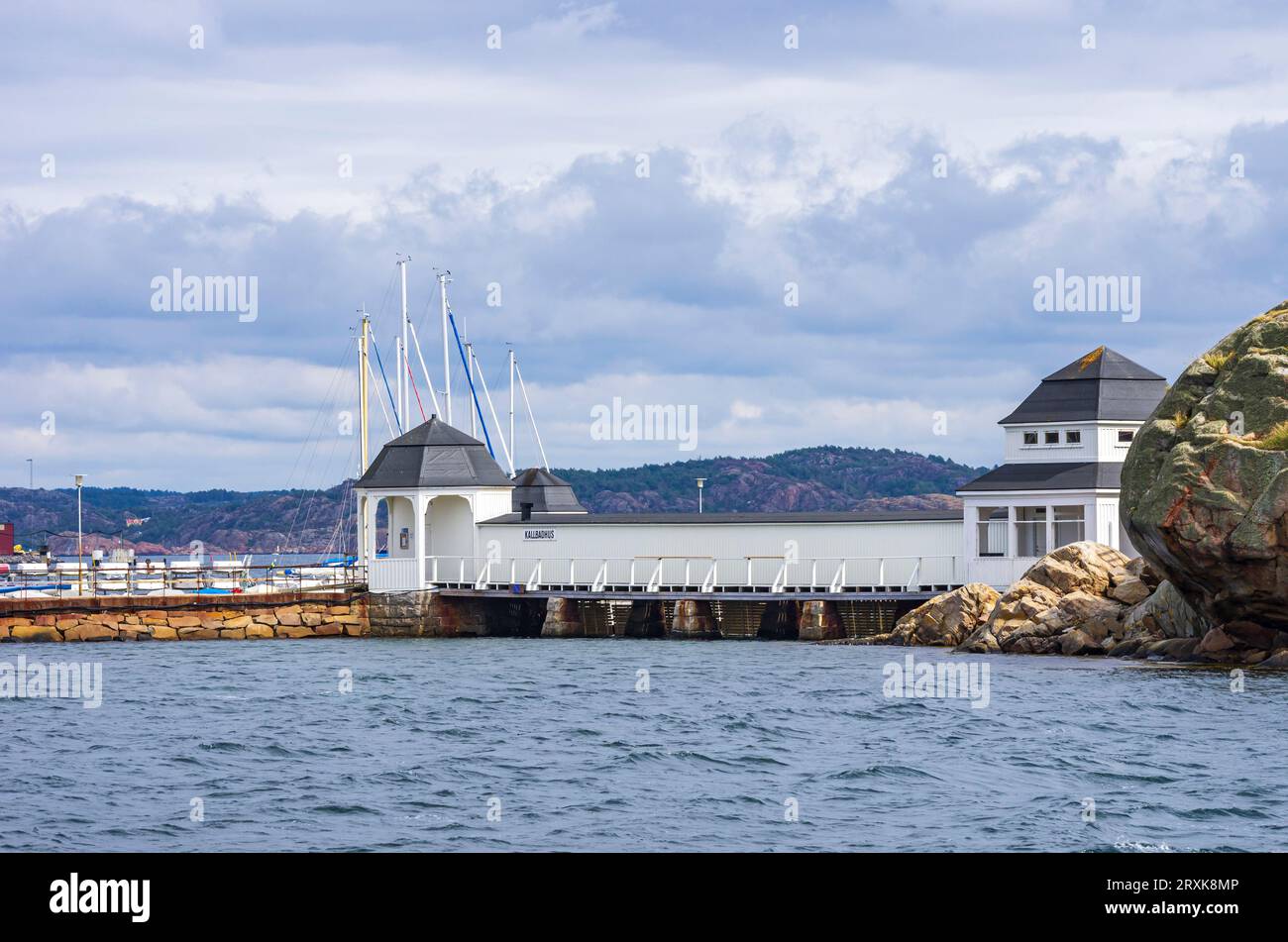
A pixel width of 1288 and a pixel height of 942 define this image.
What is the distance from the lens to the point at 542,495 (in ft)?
195

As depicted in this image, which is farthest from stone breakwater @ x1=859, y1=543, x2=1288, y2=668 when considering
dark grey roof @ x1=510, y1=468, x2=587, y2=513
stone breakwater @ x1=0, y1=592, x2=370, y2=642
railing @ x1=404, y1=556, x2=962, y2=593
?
stone breakwater @ x1=0, y1=592, x2=370, y2=642

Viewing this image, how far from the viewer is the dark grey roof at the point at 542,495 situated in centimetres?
5922

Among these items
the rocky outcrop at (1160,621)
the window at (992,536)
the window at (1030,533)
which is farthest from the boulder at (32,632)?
the rocky outcrop at (1160,621)

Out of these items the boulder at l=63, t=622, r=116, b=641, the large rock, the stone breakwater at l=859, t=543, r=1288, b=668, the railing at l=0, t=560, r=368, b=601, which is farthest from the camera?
the railing at l=0, t=560, r=368, b=601

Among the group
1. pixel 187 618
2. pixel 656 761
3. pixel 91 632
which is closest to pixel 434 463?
pixel 187 618

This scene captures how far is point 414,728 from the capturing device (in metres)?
30.2

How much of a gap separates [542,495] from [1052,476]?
19190 millimetres

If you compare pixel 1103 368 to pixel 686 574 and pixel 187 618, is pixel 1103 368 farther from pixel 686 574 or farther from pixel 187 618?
pixel 187 618

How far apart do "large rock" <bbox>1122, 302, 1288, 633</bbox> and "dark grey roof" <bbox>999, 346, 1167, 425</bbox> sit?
8529 millimetres

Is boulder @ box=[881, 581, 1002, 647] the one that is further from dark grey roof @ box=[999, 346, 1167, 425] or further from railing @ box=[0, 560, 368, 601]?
railing @ box=[0, 560, 368, 601]

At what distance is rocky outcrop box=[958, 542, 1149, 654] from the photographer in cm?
4116

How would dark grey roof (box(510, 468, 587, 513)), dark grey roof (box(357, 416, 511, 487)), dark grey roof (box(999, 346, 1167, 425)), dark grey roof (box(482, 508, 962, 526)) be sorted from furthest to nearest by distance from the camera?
dark grey roof (box(510, 468, 587, 513))
dark grey roof (box(357, 416, 511, 487))
dark grey roof (box(482, 508, 962, 526))
dark grey roof (box(999, 346, 1167, 425))
